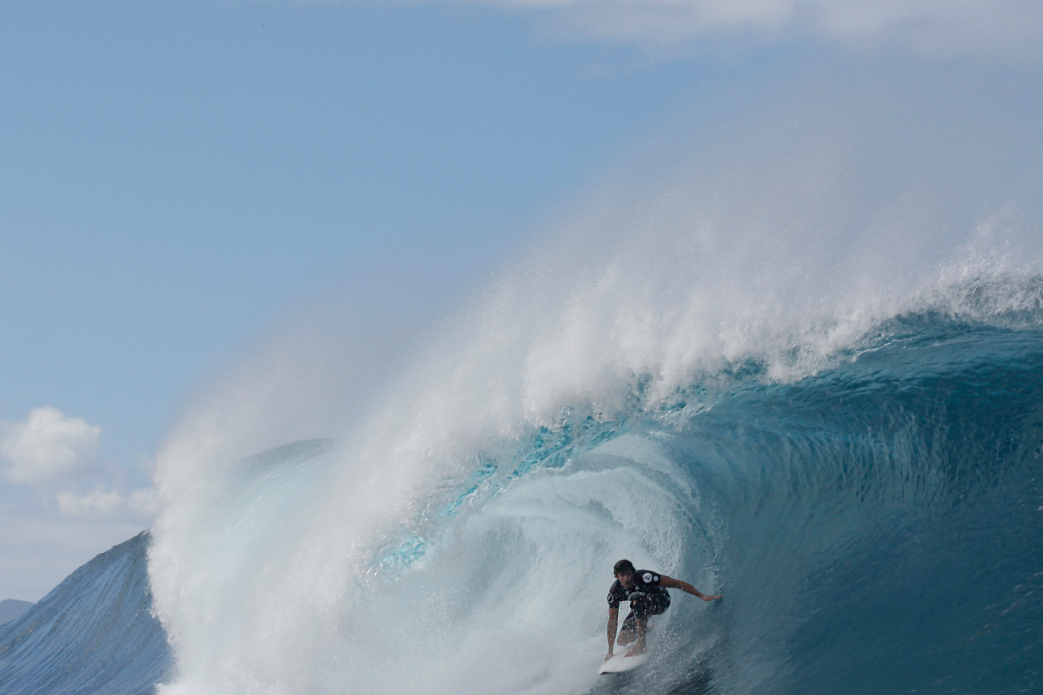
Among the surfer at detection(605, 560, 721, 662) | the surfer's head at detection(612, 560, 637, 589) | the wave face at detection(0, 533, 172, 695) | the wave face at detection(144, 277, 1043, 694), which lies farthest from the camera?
the wave face at detection(0, 533, 172, 695)

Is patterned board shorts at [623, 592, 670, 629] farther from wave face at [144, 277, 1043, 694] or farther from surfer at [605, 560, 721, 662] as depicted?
wave face at [144, 277, 1043, 694]

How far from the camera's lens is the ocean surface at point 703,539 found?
6.20m

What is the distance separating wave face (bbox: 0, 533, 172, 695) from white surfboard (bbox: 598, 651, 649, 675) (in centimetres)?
656

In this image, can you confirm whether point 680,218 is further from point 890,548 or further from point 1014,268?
point 890,548

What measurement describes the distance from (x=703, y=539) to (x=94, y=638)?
40.5ft

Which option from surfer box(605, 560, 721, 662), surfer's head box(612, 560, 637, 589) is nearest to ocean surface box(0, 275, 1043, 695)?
surfer box(605, 560, 721, 662)

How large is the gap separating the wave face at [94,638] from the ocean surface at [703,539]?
1603mm

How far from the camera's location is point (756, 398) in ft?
30.4

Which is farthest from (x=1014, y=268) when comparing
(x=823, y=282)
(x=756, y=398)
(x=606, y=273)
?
(x=606, y=273)

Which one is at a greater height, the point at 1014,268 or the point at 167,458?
the point at 167,458

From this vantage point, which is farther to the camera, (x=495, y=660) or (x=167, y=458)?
(x=167, y=458)

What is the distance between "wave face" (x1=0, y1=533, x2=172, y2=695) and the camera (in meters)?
12.1

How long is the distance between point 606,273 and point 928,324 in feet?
12.5

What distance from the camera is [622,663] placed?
21.8ft
